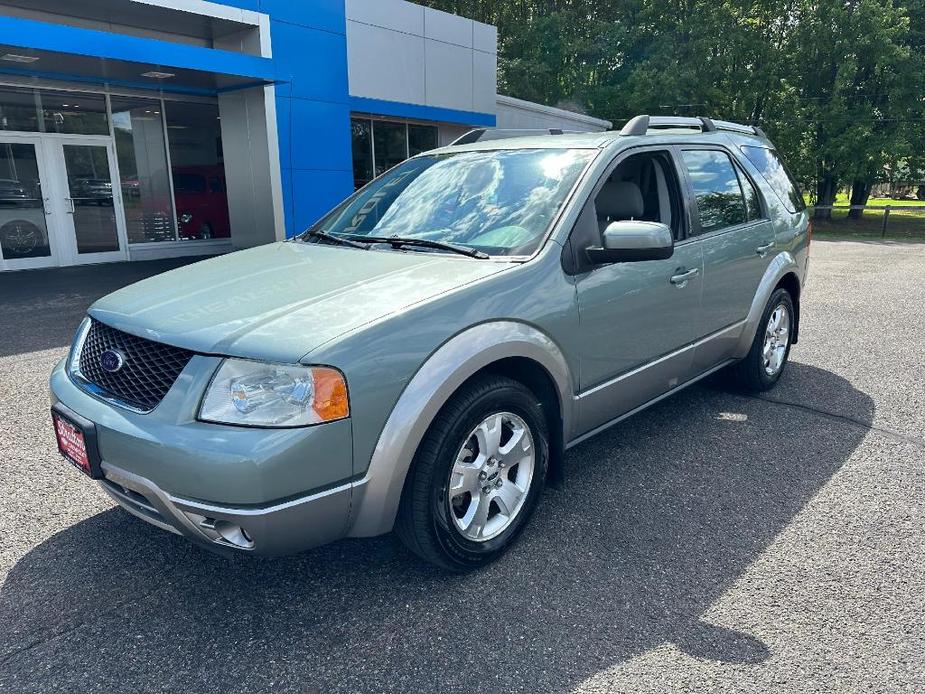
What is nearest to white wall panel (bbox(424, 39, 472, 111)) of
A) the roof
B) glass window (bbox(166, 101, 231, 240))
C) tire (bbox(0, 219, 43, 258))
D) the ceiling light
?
glass window (bbox(166, 101, 231, 240))

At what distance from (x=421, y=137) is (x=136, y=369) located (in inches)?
638

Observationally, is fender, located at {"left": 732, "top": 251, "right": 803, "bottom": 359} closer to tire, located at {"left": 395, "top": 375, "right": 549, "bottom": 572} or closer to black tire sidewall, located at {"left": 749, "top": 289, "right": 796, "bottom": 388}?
black tire sidewall, located at {"left": 749, "top": 289, "right": 796, "bottom": 388}

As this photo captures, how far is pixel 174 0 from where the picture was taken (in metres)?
10.8

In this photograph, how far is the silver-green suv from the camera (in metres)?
2.29

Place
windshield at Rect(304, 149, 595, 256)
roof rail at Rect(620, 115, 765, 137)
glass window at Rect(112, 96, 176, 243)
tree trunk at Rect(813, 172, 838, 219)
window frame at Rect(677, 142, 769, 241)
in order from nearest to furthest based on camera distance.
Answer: windshield at Rect(304, 149, 595, 256), roof rail at Rect(620, 115, 765, 137), window frame at Rect(677, 142, 769, 241), glass window at Rect(112, 96, 176, 243), tree trunk at Rect(813, 172, 838, 219)

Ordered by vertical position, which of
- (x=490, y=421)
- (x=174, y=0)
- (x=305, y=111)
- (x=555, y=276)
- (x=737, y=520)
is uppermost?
(x=174, y=0)

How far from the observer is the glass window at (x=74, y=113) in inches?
481

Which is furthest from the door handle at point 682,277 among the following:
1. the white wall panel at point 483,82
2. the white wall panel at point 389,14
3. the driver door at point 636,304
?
the white wall panel at point 483,82

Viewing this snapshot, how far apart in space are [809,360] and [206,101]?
42.2ft

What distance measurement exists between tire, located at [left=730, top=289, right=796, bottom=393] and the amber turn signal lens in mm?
3456

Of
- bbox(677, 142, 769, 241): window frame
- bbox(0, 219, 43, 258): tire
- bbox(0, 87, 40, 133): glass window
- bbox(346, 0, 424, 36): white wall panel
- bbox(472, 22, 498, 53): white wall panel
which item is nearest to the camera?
bbox(677, 142, 769, 241): window frame

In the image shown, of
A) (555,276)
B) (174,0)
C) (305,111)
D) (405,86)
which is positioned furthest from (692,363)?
(405,86)

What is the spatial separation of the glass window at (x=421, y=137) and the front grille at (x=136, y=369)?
1541 centimetres

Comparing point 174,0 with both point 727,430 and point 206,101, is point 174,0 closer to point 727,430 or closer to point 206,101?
point 206,101
